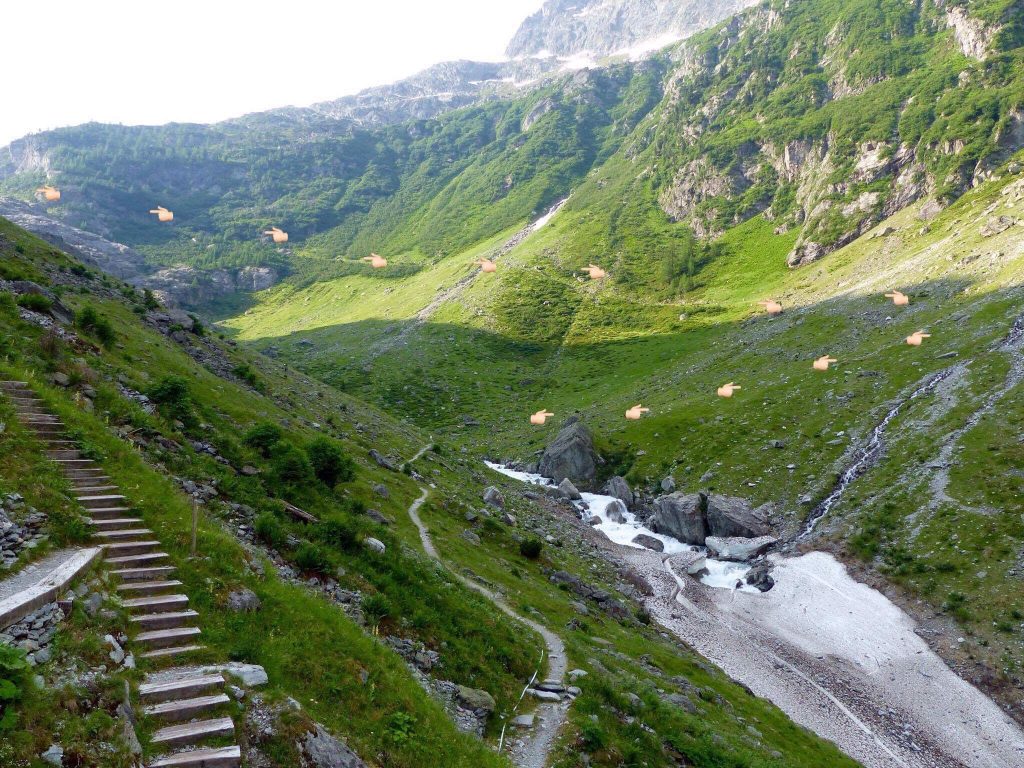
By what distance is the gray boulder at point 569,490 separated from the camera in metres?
90.7

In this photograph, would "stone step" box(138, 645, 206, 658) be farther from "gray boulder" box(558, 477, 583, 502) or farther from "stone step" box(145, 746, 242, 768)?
"gray boulder" box(558, 477, 583, 502)

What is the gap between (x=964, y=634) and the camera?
52031mm

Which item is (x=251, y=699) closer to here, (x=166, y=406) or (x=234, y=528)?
(x=234, y=528)

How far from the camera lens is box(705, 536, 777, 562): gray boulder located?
7006cm

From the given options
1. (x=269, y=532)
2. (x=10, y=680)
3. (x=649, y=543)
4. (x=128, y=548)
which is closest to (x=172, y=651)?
(x=10, y=680)

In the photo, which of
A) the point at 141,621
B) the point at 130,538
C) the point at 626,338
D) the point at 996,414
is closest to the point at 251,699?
the point at 141,621

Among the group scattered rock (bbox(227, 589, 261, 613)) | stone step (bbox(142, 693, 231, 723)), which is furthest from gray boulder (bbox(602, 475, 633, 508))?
stone step (bbox(142, 693, 231, 723))

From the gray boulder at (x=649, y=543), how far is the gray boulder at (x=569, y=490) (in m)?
15.2

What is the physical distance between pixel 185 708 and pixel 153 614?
366 cm

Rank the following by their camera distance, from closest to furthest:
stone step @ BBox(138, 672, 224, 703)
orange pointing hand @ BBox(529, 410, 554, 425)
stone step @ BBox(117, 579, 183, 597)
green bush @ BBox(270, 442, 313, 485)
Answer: stone step @ BBox(138, 672, 224, 703) < stone step @ BBox(117, 579, 183, 597) < green bush @ BBox(270, 442, 313, 485) < orange pointing hand @ BBox(529, 410, 554, 425)

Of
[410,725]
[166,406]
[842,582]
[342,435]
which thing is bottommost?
[842,582]

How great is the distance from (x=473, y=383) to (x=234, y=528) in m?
151

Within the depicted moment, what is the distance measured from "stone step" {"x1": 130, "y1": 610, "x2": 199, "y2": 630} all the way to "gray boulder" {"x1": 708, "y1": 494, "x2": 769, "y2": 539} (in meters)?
71.9

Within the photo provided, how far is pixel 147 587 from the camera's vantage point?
50.9 ft
